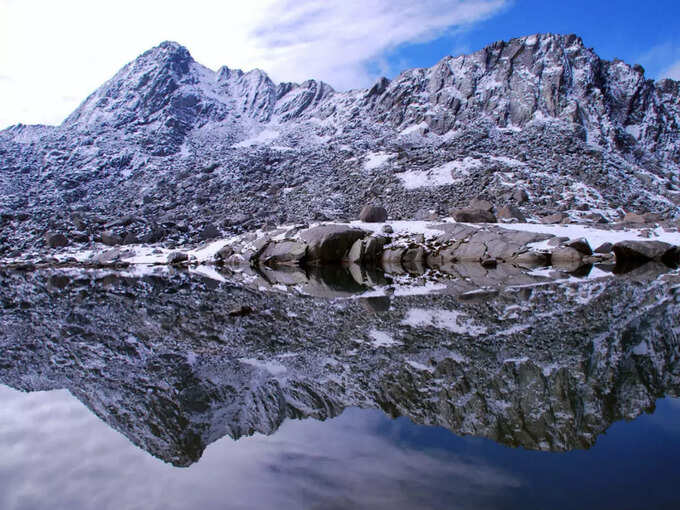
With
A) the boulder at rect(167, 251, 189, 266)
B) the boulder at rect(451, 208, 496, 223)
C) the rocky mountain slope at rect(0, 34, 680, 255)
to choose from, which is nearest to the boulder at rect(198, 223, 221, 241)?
the rocky mountain slope at rect(0, 34, 680, 255)

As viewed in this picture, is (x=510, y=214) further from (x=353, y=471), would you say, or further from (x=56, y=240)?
(x=56, y=240)

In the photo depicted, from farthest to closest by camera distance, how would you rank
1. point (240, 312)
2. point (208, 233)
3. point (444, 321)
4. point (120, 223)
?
point (120, 223), point (208, 233), point (240, 312), point (444, 321)

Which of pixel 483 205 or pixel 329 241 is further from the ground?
pixel 483 205

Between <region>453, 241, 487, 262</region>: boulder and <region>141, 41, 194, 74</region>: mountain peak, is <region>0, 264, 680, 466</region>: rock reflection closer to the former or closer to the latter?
<region>453, 241, 487, 262</region>: boulder

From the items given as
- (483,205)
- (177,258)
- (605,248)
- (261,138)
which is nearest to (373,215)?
(483,205)

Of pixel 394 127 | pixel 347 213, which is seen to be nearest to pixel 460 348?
pixel 347 213

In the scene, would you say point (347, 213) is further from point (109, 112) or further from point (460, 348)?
point (109, 112)
